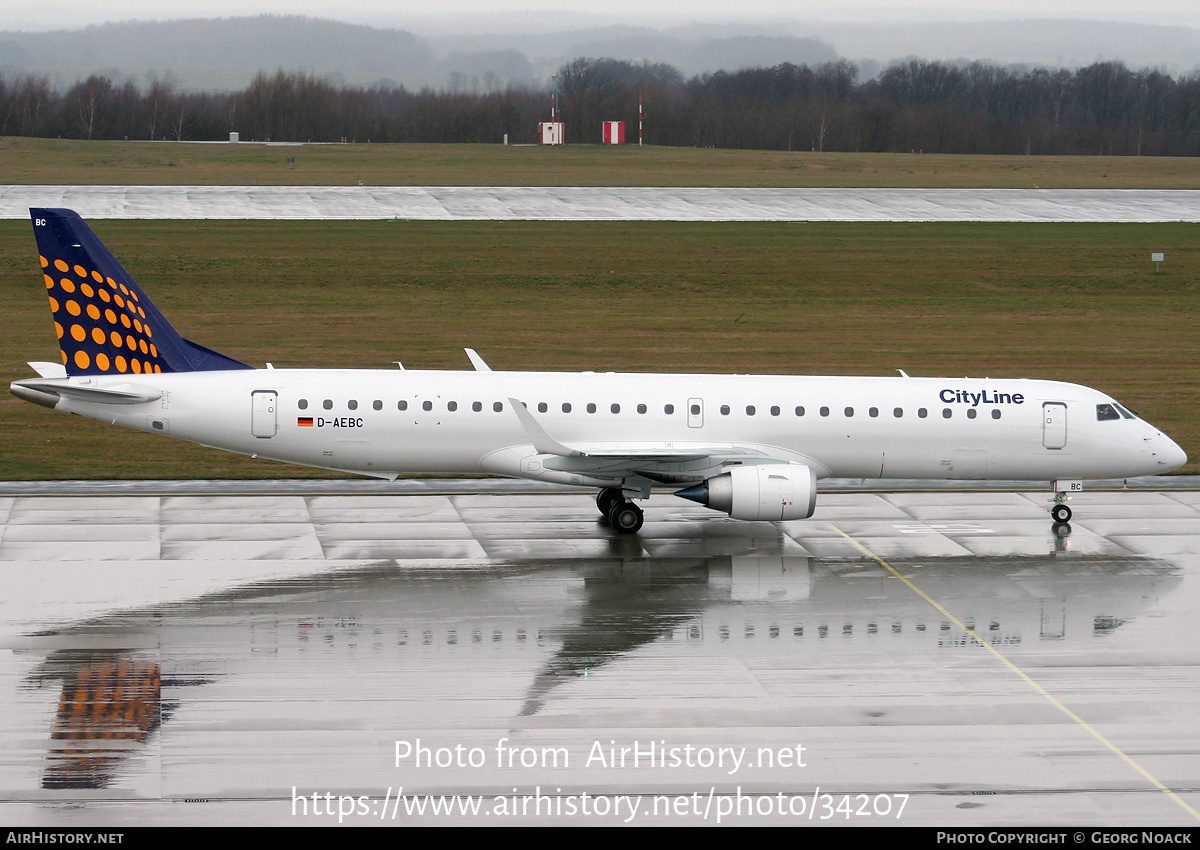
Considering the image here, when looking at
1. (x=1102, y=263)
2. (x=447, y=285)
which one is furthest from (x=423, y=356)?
(x=1102, y=263)

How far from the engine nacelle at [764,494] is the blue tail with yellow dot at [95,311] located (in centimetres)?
1154

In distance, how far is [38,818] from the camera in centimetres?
1559

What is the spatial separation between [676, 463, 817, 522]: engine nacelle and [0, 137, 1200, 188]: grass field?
253 ft

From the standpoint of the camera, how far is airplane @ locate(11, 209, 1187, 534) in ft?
92.1

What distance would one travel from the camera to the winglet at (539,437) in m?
27.1

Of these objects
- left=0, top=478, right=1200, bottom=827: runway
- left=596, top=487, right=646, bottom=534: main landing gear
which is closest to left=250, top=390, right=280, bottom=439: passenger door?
left=0, top=478, right=1200, bottom=827: runway

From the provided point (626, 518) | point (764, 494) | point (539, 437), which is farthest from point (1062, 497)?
point (539, 437)

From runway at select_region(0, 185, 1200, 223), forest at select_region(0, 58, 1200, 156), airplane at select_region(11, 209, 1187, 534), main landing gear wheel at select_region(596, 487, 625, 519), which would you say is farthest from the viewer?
forest at select_region(0, 58, 1200, 156)

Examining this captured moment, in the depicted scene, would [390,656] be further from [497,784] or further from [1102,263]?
[1102,263]

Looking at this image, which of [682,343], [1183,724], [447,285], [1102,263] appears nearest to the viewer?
[1183,724]

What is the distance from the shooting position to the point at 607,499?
2986cm

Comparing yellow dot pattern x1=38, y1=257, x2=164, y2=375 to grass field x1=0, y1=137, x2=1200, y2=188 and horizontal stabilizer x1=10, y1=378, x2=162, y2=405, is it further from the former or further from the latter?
grass field x1=0, y1=137, x2=1200, y2=188

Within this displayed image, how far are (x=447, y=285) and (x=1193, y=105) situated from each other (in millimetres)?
163809

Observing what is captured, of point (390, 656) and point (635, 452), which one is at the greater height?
point (635, 452)
